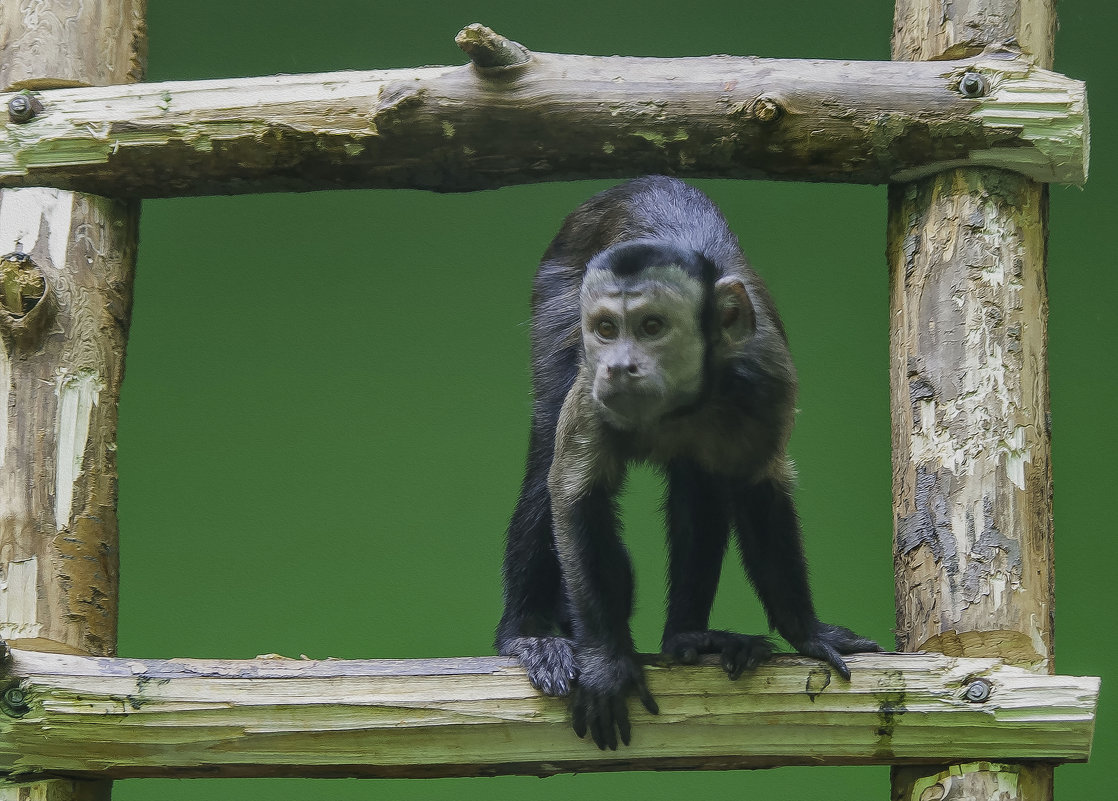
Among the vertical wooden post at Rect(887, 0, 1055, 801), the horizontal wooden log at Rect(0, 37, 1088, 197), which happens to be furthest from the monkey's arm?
the vertical wooden post at Rect(887, 0, 1055, 801)

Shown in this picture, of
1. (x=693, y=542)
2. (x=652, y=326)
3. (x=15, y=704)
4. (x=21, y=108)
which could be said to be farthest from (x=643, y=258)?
(x=15, y=704)

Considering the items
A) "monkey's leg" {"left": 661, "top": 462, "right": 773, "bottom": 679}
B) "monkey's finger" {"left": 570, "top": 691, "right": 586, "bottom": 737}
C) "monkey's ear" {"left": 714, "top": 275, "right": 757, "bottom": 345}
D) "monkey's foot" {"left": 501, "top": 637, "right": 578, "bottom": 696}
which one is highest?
"monkey's ear" {"left": 714, "top": 275, "right": 757, "bottom": 345}

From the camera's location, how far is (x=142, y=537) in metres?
5.50

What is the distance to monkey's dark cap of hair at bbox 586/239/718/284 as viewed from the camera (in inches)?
128

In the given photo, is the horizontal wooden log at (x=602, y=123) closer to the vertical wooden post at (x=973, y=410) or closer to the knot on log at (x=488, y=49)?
the knot on log at (x=488, y=49)

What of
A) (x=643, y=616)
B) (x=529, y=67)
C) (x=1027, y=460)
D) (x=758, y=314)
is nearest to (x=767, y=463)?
(x=758, y=314)

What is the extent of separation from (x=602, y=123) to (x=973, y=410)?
47.5 inches

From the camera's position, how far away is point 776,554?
11.6ft

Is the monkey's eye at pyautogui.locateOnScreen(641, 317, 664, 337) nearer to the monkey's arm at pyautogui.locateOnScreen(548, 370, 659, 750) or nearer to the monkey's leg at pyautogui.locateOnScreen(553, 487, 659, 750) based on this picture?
the monkey's arm at pyautogui.locateOnScreen(548, 370, 659, 750)

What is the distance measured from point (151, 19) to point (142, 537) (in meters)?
2.22

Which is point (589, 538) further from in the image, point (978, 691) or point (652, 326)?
point (978, 691)

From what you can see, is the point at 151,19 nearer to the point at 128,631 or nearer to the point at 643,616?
the point at 128,631

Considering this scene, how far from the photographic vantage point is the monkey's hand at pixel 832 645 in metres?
3.21

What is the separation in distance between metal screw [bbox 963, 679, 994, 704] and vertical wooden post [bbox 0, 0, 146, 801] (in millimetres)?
2229
